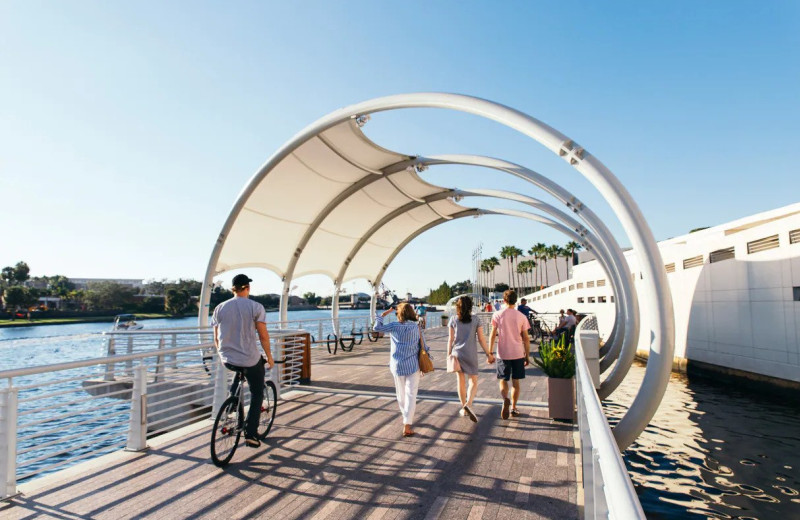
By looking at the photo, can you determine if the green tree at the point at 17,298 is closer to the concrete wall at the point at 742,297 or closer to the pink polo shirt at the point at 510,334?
the concrete wall at the point at 742,297

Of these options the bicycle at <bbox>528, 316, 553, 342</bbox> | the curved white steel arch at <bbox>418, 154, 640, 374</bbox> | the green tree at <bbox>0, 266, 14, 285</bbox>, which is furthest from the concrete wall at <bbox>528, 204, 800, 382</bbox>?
the green tree at <bbox>0, 266, 14, 285</bbox>

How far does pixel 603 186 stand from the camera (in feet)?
23.1

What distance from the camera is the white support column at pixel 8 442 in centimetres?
421

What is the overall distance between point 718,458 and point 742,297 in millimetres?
7983

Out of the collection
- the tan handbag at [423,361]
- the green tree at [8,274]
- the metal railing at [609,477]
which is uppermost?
the green tree at [8,274]

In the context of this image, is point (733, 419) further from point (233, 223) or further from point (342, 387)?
point (233, 223)

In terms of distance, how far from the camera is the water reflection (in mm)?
6938

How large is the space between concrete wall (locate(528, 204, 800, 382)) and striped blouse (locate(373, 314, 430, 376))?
11.8 m

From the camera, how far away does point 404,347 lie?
6.14m

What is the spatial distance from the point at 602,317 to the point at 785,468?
922 inches

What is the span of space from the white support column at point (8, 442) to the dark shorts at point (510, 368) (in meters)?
5.56

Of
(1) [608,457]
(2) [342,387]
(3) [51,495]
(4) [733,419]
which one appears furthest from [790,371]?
(3) [51,495]

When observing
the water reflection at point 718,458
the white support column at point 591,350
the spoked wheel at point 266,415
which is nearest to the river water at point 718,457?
the water reflection at point 718,458

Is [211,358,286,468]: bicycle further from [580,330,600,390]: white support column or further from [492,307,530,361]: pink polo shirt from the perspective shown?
[580,330,600,390]: white support column
